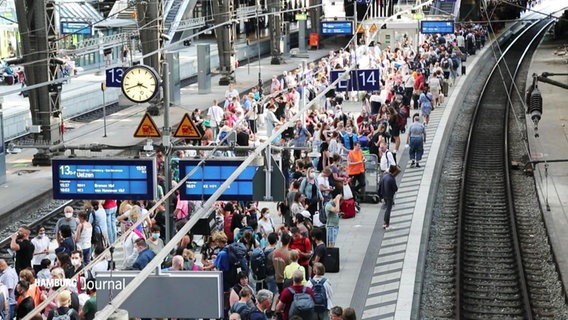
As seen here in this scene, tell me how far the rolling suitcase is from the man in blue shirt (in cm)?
951

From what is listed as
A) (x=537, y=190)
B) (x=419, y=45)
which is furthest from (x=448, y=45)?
(x=537, y=190)

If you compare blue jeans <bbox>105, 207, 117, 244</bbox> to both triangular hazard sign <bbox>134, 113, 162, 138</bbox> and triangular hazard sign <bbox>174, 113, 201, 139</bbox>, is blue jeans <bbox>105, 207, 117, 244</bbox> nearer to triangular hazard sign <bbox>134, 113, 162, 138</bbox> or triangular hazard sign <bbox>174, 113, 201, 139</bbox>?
triangular hazard sign <bbox>174, 113, 201, 139</bbox>

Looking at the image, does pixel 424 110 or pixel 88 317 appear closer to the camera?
pixel 88 317

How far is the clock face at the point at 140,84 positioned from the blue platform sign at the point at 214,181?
4657 mm

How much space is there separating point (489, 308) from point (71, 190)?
7.44m

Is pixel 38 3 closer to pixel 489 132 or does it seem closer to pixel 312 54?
pixel 489 132

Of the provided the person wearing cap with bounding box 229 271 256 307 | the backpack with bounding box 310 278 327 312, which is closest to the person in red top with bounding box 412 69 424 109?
the person wearing cap with bounding box 229 271 256 307

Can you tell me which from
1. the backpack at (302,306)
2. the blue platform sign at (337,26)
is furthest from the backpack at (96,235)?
the blue platform sign at (337,26)

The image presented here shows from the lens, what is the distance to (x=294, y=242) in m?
18.5

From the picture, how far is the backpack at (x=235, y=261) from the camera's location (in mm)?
16781

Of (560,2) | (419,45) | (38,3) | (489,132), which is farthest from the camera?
(560,2)

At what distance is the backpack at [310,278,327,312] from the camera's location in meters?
15.2

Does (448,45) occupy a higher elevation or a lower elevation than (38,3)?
lower

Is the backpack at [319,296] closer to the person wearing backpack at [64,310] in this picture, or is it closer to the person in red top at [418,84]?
the person wearing backpack at [64,310]
